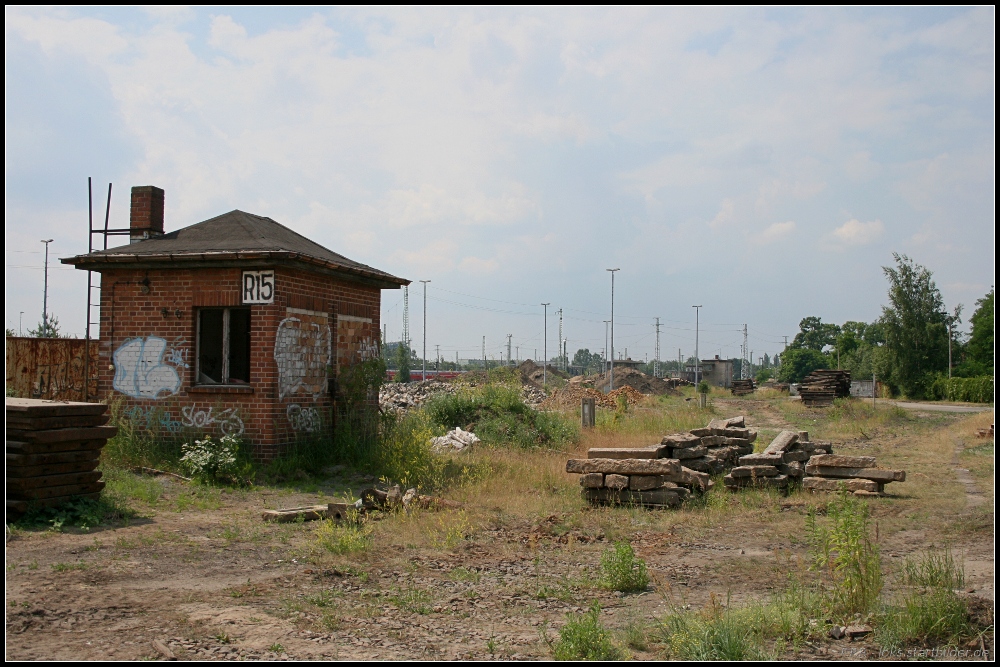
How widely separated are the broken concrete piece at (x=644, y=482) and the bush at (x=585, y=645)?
6.19 metres

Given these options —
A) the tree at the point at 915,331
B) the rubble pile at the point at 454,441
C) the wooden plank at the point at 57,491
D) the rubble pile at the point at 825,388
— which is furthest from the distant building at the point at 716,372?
the wooden plank at the point at 57,491

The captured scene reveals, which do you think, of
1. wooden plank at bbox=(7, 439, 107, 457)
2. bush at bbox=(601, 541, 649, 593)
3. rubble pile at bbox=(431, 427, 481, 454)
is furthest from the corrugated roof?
bush at bbox=(601, 541, 649, 593)

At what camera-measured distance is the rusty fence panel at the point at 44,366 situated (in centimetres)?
1549

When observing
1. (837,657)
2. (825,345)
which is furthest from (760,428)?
(825,345)

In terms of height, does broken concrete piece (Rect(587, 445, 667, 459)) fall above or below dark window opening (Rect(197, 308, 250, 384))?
below

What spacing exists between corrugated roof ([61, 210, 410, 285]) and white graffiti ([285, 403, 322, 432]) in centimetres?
265

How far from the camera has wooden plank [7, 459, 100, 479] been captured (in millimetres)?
8828

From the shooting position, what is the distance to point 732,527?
33.1ft

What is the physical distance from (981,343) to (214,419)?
64131mm

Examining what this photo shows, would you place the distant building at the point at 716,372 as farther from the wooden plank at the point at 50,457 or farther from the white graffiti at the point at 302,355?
the wooden plank at the point at 50,457

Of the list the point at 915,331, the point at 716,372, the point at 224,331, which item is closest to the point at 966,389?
the point at 915,331

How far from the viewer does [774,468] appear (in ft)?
41.8

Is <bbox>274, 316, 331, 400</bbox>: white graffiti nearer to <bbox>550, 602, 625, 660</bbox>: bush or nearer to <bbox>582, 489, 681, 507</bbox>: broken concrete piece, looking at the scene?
<bbox>582, 489, 681, 507</bbox>: broken concrete piece

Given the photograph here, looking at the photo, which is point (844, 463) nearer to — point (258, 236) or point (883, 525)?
point (883, 525)
